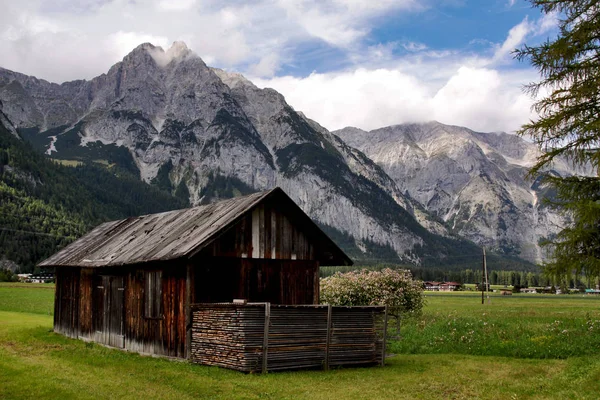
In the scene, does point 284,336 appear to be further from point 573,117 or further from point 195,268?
point 573,117

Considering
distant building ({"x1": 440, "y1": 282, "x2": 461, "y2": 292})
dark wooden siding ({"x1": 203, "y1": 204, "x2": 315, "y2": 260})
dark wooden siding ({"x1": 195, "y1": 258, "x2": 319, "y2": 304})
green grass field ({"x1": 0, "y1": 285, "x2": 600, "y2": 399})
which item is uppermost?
dark wooden siding ({"x1": 203, "y1": 204, "x2": 315, "y2": 260})

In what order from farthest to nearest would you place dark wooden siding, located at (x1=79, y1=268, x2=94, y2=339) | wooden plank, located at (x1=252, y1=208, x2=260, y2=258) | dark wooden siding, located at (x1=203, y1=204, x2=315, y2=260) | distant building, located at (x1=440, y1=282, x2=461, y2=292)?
distant building, located at (x1=440, y1=282, x2=461, y2=292) → dark wooden siding, located at (x1=79, y1=268, x2=94, y2=339) → wooden plank, located at (x1=252, y1=208, x2=260, y2=258) → dark wooden siding, located at (x1=203, y1=204, x2=315, y2=260)

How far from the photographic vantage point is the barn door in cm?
2794

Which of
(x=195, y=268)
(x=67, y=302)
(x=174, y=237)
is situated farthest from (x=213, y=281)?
(x=67, y=302)

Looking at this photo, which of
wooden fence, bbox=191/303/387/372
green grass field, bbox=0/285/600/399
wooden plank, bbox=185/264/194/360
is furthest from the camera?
wooden plank, bbox=185/264/194/360

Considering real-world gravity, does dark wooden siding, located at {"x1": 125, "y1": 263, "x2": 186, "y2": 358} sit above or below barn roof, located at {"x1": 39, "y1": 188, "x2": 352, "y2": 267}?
below

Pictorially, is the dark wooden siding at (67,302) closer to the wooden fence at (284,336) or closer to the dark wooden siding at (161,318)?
the dark wooden siding at (161,318)

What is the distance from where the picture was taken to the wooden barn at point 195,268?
78.1ft

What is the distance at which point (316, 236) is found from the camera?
27.5 meters

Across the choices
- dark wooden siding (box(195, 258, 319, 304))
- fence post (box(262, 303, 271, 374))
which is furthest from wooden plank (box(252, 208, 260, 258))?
fence post (box(262, 303, 271, 374))

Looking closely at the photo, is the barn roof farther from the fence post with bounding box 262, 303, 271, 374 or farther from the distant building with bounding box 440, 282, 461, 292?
the distant building with bounding box 440, 282, 461, 292

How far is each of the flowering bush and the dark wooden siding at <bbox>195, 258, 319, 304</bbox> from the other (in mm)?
12402

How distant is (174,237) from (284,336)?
26.4ft

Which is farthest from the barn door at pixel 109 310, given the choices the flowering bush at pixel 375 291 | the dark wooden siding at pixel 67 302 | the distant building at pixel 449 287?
the distant building at pixel 449 287
